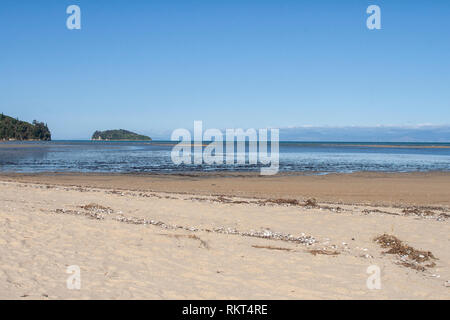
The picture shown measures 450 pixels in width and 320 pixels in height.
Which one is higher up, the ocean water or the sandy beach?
the ocean water

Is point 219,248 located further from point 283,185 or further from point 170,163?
point 170,163

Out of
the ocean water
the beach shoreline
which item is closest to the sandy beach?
the beach shoreline

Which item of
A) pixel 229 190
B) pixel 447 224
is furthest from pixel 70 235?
pixel 229 190

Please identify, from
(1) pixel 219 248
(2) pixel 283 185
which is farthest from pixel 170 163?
(1) pixel 219 248

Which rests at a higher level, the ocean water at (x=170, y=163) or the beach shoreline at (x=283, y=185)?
the ocean water at (x=170, y=163)

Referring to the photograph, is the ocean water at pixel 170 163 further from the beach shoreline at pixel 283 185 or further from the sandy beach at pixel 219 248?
the sandy beach at pixel 219 248

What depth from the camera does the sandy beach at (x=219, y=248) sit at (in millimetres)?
6824

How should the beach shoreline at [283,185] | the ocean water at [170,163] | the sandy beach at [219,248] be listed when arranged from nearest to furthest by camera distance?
the sandy beach at [219,248], the beach shoreline at [283,185], the ocean water at [170,163]

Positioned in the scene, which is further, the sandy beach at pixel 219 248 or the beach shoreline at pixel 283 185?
the beach shoreline at pixel 283 185

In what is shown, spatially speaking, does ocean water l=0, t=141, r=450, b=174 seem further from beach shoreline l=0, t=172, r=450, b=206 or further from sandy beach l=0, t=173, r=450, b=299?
sandy beach l=0, t=173, r=450, b=299

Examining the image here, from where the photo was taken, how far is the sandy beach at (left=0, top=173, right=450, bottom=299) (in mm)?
6824

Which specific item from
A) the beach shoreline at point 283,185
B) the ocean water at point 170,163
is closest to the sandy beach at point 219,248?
the beach shoreline at point 283,185
